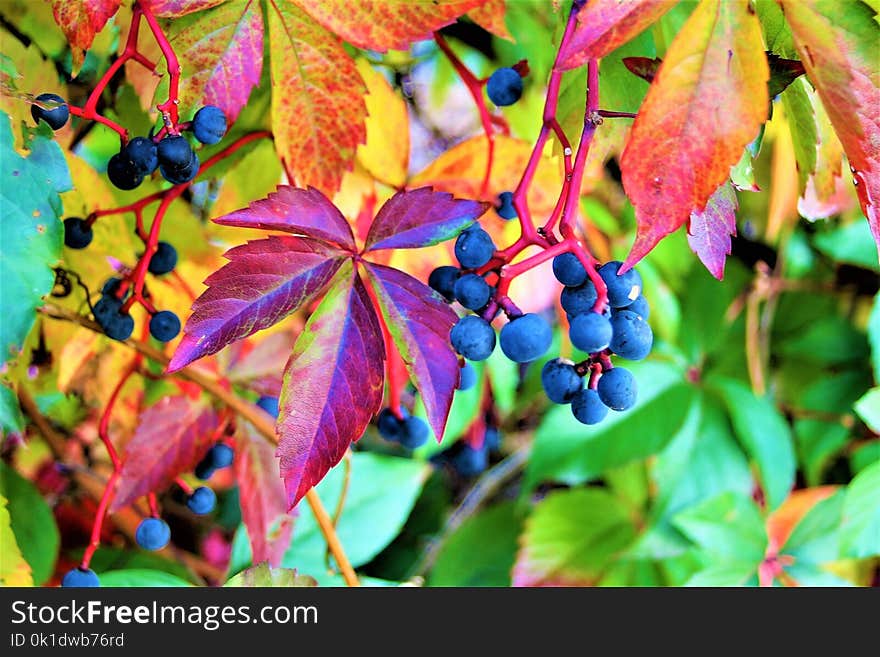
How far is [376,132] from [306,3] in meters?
0.29

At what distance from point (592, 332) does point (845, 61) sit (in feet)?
0.78

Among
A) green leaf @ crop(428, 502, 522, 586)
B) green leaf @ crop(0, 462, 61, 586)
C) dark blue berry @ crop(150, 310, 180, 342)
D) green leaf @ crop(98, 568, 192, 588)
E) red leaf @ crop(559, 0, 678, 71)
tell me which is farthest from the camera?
green leaf @ crop(428, 502, 522, 586)

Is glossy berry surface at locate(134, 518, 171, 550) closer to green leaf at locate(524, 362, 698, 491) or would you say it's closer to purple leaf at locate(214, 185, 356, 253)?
purple leaf at locate(214, 185, 356, 253)

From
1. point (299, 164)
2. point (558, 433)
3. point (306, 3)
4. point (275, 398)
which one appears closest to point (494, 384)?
point (558, 433)

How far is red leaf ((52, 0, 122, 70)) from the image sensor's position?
592 mm

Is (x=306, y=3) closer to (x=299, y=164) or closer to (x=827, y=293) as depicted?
(x=299, y=164)

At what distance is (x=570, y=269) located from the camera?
0.57m

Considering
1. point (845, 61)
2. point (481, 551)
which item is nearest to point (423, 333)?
point (845, 61)

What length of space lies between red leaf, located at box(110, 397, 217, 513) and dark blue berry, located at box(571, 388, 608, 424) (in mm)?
475

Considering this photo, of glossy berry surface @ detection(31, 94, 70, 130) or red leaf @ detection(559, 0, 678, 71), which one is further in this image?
glossy berry surface @ detection(31, 94, 70, 130)

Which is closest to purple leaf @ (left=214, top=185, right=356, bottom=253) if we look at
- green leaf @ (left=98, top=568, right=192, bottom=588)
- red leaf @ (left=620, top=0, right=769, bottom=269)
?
red leaf @ (left=620, top=0, right=769, bottom=269)

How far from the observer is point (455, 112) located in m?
2.02

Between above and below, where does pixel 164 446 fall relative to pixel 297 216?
below

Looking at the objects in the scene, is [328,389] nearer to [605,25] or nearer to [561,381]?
[561,381]
